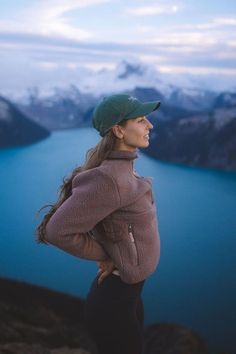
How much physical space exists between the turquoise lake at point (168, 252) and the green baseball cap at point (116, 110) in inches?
64.2

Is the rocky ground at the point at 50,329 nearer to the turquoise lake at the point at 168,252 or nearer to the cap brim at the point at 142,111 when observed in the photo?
the turquoise lake at the point at 168,252

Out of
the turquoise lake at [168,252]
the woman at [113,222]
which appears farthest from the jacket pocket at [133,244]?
the turquoise lake at [168,252]

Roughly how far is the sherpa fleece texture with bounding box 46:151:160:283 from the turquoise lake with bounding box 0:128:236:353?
1.60 meters

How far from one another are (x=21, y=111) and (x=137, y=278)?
203 inches

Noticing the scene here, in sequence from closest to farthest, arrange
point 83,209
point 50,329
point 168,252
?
point 83,209 < point 50,329 < point 168,252

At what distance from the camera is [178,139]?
6598 mm

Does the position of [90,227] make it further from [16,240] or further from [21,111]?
[21,111]

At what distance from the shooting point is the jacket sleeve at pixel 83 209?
952 mm

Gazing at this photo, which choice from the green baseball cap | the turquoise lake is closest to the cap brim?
the green baseball cap

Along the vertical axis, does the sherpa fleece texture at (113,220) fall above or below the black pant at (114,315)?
above

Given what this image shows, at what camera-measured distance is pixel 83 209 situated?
95 centimetres

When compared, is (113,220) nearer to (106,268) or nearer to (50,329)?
(106,268)

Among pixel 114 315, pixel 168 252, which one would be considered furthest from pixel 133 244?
pixel 168 252

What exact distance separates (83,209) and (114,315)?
266 millimetres
